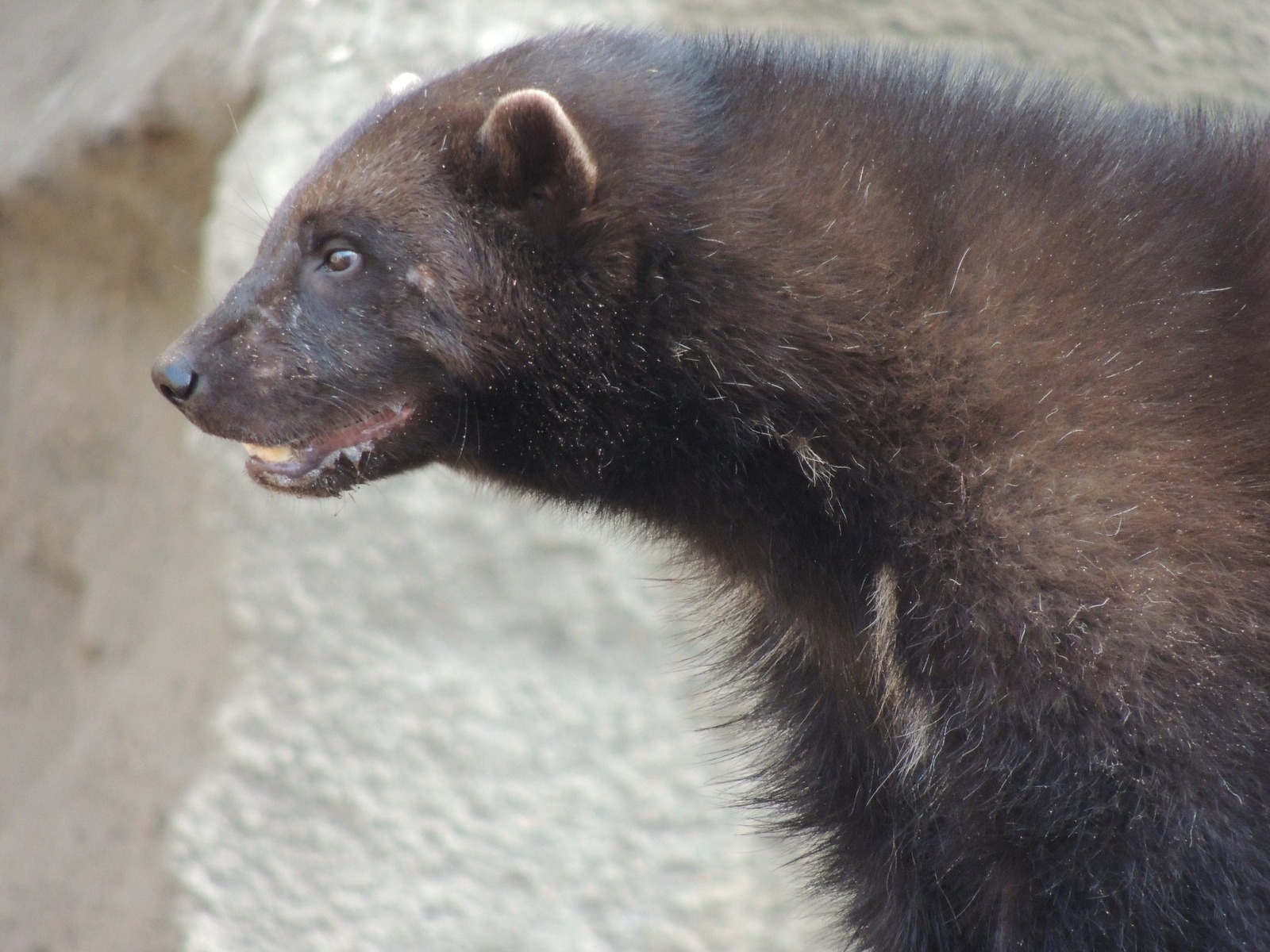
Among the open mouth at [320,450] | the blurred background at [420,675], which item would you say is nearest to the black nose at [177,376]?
the open mouth at [320,450]

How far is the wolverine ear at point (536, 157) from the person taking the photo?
6.82 ft

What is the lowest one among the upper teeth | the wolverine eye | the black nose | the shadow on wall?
the shadow on wall

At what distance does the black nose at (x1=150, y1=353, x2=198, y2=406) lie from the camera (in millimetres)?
2211

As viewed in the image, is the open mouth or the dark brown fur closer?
the dark brown fur

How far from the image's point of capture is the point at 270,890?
3.82 meters

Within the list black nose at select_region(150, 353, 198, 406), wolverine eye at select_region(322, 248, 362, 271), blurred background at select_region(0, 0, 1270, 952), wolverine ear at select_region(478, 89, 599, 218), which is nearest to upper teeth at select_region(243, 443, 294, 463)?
black nose at select_region(150, 353, 198, 406)

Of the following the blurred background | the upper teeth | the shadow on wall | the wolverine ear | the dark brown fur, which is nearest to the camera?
the dark brown fur

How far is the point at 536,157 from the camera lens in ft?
6.94

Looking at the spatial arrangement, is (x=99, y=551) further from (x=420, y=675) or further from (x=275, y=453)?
(x=275, y=453)

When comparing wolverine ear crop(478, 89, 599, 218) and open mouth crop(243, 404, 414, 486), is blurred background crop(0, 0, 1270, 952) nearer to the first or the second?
open mouth crop(243, 404, 414, 486)

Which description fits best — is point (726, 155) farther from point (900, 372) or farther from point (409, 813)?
point (409, 813)

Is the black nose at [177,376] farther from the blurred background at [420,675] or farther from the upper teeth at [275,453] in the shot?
the blurred background at [420,675]

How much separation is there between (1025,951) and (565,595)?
1952mm

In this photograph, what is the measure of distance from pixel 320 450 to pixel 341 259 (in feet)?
1.06
